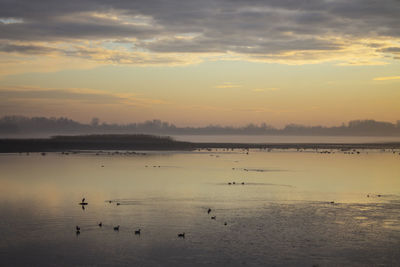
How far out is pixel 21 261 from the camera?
20391 millimetres

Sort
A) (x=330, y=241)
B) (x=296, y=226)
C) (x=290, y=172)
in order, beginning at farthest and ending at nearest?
(x=290, y=172), (x=296, y=226), (x=330, y=241)

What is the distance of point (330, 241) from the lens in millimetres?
24297

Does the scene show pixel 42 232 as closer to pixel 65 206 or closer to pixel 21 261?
pixel 21 261

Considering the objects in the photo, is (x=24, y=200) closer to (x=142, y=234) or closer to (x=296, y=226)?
(x=142, y=234)

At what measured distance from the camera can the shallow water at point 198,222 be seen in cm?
2145

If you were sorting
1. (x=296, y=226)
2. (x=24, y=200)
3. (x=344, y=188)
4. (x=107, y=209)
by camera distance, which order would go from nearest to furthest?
(x=296, y=226), (x=107, y=209), (x=24, y=200), (x=344, y=188)

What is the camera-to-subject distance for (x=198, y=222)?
28281 mm

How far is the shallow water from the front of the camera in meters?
21.5

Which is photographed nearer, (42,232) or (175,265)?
(175,265)

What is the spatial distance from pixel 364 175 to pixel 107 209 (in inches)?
1464

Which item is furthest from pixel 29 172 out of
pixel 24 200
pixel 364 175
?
pixel 364 175

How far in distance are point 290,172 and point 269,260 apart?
4146 centimetres

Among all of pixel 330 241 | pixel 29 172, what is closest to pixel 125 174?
pixel 29 172

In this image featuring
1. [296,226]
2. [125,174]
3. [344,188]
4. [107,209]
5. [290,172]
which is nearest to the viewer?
[296,226]
